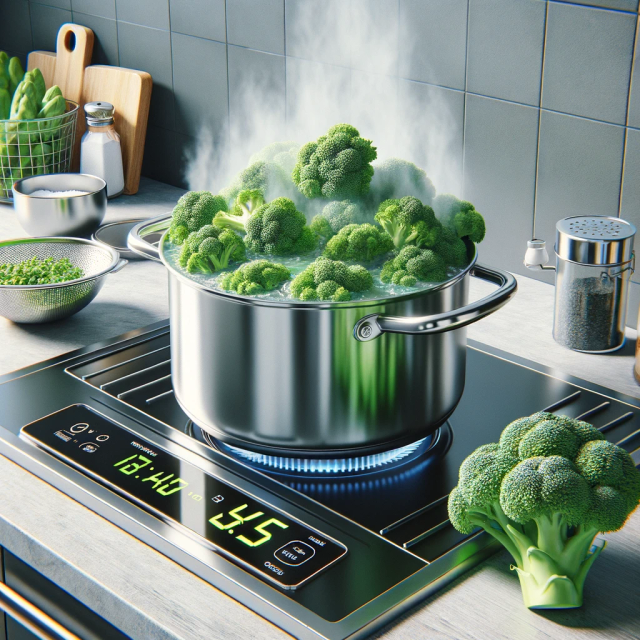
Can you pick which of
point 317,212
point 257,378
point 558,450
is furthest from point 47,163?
point 558,450

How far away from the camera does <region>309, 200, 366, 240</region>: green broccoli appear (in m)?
1.02

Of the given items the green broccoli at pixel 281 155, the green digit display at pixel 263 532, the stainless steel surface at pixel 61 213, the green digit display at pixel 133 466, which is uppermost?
the green broccoli at pixel 281 155

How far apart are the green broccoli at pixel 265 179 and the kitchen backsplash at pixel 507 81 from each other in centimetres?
56

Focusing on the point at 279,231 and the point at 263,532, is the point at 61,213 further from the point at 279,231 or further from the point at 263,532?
the point at 263,532

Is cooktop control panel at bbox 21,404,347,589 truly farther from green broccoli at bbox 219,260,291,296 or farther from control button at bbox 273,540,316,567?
green broccoli at bbox 219,260,291,296

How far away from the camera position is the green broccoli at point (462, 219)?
103cm

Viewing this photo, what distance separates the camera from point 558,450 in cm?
77

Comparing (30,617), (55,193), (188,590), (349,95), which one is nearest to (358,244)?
(188,590)

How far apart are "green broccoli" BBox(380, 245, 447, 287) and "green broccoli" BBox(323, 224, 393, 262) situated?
3 cm

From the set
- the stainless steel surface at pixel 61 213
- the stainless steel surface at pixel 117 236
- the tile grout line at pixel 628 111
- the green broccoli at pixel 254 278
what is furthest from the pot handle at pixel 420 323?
the stainless steel surface at pixel 61 213

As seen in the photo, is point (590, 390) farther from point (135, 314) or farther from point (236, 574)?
point (135, 314)

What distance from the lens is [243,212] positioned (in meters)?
1.06

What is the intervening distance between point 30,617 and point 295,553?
37 cm

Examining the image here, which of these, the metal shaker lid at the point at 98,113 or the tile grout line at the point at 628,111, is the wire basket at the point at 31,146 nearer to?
the metal shaker lid at the point at 98,113
